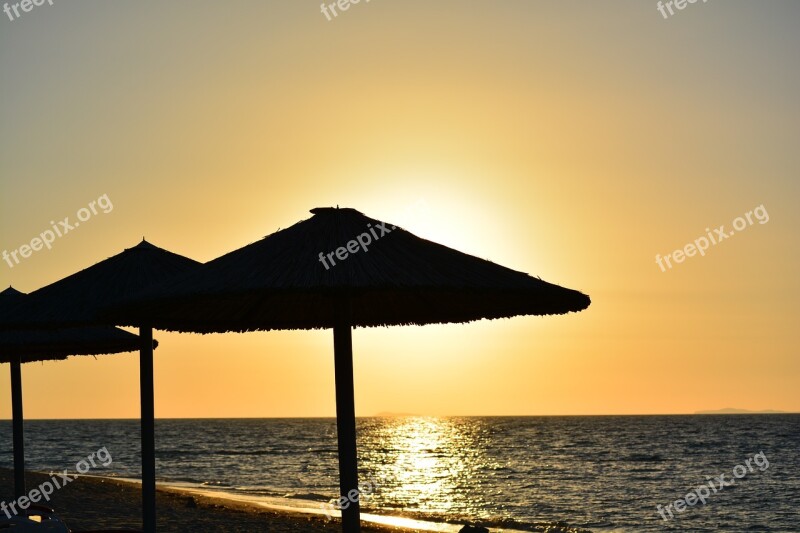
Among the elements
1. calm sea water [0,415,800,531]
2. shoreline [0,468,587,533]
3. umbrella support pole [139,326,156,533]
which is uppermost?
umbrella support pole [139,326,156,533]

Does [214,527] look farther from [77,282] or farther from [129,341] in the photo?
[77,282]

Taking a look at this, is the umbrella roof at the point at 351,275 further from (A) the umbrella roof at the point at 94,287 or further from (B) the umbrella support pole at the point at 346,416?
(A) the umbrella roof at the point at 94,287

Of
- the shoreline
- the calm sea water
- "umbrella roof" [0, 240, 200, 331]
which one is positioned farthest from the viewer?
the calm sea water

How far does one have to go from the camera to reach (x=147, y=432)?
1032 cm

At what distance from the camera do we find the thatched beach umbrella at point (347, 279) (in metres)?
6.76

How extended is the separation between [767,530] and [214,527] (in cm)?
1897

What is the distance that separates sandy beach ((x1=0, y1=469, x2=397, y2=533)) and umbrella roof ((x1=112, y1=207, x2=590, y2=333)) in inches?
558

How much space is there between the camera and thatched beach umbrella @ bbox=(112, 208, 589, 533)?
6.76 m

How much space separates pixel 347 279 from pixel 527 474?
49539 mm

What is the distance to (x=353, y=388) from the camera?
300 inches

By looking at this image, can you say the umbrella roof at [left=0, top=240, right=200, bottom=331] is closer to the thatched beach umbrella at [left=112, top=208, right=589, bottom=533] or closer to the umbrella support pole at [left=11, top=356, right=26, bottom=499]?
the thatched beach umbrella at [left=112, top=208, right=589, bottom=533]

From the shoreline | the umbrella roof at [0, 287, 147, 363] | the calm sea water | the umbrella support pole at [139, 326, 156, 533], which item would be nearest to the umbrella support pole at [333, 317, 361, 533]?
the umbrella support pole at [139, 326, 156, 533]

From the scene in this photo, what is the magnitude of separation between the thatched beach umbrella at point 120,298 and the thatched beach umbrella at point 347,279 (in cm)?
148

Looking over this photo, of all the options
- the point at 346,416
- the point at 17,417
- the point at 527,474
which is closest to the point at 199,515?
the point at 17,417
